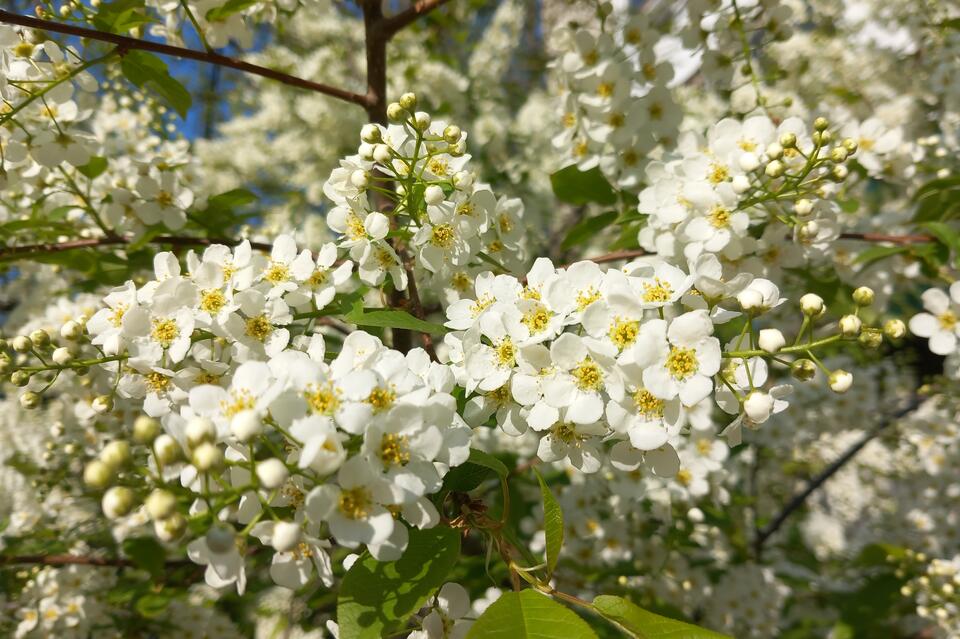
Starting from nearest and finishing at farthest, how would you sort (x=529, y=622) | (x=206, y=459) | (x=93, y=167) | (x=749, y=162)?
(x=206, y=459) → (x=529, y=622) → (x=749, y=162) → (x=93, y=167)

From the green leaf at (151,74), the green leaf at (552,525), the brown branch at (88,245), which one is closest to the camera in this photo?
the green leaf at (552,525)

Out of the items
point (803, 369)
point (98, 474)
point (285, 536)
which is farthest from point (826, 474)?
point (98, 474)

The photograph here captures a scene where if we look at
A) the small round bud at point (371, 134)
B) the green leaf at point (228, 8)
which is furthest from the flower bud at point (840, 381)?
the green leaf at point (228, 8)

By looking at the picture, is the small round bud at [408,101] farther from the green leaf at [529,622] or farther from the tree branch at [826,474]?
the tree branch at [826,474]

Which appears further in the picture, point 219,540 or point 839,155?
point 839,155

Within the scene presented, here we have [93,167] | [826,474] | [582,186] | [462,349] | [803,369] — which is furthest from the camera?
[826,474]

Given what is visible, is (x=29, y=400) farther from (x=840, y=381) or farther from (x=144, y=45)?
(x=840, y=381)
